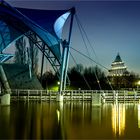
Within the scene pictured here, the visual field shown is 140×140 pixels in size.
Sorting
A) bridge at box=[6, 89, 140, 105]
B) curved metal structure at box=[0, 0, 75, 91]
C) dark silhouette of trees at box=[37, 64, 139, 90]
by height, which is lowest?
bridge at box=[6, 89, 140, 105]

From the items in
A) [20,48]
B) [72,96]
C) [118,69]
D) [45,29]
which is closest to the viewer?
[72,96]

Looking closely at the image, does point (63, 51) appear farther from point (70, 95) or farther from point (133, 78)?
point (133, 78)

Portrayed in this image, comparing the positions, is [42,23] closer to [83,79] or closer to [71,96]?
[71,96]

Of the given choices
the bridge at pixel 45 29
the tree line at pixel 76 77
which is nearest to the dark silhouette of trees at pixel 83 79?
the tree line at pixel 76 77

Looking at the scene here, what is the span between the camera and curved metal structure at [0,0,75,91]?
2085 inches

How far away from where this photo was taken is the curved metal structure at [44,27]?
5297 cm

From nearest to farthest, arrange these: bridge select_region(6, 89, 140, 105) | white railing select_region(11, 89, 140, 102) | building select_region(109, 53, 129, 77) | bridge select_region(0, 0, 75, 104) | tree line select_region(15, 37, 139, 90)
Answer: bridge select_region(6, 89, 140, 105)
white railing select_region(11, 89, 140, 102)
bridge select_region(0, 0, 75, 104)
tree line select_region(15, 37, 139, 90)
building select_region(109, 53, 129, 77)

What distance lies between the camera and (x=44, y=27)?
56.9 m

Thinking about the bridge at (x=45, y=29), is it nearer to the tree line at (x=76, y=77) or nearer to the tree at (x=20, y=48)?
the tree line at (x=76, y=77)

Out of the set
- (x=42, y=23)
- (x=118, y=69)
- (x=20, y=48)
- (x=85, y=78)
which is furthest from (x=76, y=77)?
(x=118, y=69)

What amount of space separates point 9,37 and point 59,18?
11117mm

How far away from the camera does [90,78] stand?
11044cm

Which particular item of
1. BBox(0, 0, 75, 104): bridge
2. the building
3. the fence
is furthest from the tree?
the building

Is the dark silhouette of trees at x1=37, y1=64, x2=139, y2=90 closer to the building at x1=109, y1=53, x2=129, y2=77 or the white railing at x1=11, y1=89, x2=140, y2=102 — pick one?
the building at x1=109, y1=53, x2=129, y2=77
